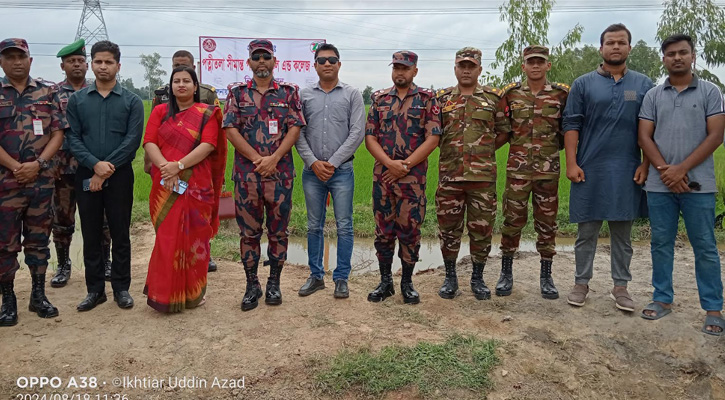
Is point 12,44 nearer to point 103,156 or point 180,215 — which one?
point 103,156

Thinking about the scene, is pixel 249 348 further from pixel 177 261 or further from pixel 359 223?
pixel 359 223

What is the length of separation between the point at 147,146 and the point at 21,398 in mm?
1765

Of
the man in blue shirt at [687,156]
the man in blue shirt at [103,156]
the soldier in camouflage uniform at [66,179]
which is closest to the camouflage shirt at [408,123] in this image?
the man in blue shirt at [687,156]

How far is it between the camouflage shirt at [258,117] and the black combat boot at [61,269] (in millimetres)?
1961

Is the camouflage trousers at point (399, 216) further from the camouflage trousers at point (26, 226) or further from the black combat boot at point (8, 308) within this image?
the black combat boot at point (8, 308)

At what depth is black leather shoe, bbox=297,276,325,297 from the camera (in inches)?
169

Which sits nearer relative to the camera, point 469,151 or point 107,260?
point 469,151

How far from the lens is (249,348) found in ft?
11.1

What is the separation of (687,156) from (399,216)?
2.06 metres

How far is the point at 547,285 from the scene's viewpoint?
4312mm

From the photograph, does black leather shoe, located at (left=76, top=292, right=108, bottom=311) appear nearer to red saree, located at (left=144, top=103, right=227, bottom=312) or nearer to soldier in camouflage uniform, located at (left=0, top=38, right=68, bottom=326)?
soldier in camouflage uniform, located at (left=0, top=38, right=68, bottom=326)

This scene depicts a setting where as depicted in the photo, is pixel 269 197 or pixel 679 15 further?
pixel 679 15

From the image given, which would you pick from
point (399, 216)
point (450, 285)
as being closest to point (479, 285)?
point (450, 285)

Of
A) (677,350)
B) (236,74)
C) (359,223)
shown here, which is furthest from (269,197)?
(236,74)
